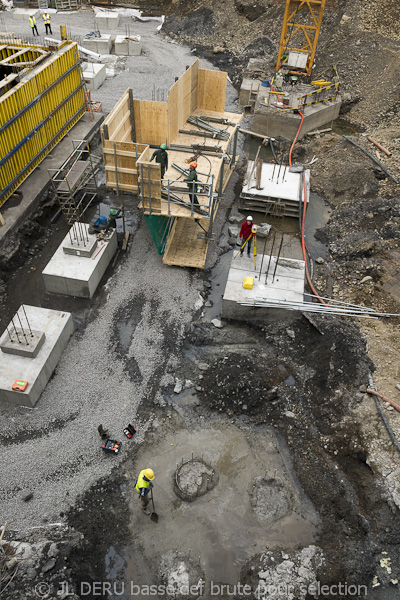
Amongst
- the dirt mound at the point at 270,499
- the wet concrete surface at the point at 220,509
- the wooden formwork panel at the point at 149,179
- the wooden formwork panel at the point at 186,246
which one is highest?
the wooden formwork panel at the point at 149,179

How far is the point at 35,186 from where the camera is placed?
1587 cm

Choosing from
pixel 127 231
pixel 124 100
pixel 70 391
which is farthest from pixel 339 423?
pixel 124 100

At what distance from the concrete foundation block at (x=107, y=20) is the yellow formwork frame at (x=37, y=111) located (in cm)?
1620

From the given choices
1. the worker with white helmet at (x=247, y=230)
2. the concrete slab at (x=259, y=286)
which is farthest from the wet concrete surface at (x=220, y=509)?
the worker with white helmet at (x=247, y=230)

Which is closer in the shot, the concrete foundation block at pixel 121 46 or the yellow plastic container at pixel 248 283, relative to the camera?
the yellow plastic container at pixel 248 283

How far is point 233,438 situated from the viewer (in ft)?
33.3

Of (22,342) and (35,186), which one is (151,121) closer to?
(35,186)

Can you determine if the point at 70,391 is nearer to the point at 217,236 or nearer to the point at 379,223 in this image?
the point at 217,236

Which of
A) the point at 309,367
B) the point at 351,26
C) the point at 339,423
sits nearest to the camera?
the point at 339,423

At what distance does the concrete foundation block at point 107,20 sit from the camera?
104 ft

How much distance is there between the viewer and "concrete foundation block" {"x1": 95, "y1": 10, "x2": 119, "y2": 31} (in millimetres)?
31688

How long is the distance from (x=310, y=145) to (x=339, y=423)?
15938mm

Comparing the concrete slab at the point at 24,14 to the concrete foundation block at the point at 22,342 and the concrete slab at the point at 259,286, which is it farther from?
the concrete foundation block at the point at 22,342

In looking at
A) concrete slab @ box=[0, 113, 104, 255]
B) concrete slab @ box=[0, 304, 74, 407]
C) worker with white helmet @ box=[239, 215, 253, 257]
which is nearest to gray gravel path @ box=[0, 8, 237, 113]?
concrete slab @ box=[0, 113, 104, 255]
